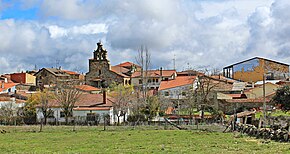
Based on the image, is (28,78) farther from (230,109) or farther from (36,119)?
(230,109)

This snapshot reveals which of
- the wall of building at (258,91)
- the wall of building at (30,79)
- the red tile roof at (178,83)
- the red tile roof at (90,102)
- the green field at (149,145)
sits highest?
the wall of building at (30,79)

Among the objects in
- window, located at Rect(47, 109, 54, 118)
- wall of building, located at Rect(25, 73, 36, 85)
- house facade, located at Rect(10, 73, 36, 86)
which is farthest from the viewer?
wall of building, located at Rect(25, 73, 36, 85)

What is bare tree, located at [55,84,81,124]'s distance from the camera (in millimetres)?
66812

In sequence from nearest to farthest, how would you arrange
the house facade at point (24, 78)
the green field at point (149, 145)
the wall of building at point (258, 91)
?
the green field at point (149, 145)
the wall of building at point (258, 91)
the house facade at point (24, 78)

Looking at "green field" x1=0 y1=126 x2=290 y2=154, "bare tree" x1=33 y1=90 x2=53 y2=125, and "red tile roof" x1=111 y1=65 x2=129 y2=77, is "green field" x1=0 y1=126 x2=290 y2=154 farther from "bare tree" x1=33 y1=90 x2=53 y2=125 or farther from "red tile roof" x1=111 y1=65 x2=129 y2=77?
"red tile roof" x1=111 y1=65 x2=129 y2=77

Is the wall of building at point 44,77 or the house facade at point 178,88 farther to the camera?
the wall of building at point 44,77

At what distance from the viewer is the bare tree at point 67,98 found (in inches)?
2630

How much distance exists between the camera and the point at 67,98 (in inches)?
2739

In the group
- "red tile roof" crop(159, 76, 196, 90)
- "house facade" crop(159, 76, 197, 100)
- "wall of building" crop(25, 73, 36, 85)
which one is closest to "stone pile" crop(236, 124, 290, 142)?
"house facade" crop(159, 76, 197, 100)

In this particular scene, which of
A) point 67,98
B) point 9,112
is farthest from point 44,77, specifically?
point 9,112

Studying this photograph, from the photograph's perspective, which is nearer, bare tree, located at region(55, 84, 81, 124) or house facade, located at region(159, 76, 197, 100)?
bare tree, located at region(55, 84, 81, 124)

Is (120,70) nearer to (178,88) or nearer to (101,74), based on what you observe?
(101,74)

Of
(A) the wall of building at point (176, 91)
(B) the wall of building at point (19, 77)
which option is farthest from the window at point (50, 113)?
(B) the wall of building at point (19, 77)

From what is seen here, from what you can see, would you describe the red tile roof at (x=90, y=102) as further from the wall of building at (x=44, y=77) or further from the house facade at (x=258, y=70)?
the wall of building at (x=44, y=77)
